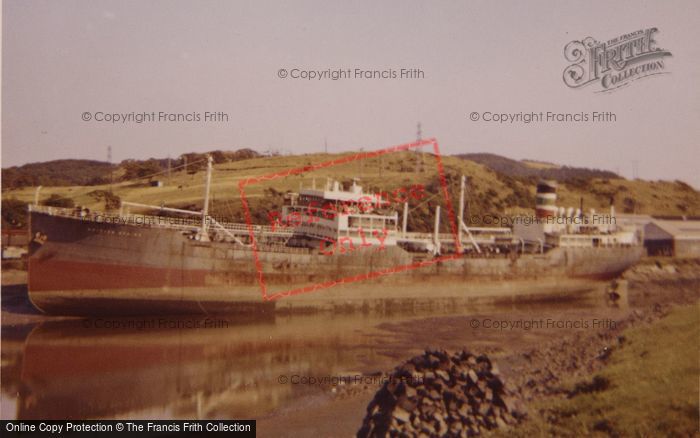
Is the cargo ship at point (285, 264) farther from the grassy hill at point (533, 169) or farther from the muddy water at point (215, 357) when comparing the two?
the grassy hill at point (533, 169)

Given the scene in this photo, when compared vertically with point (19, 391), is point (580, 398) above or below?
above

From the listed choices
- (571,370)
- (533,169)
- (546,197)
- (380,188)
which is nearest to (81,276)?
(571,370)

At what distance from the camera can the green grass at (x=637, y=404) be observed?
1084 centimetres

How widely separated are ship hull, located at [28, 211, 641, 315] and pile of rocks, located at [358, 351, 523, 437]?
636 inches

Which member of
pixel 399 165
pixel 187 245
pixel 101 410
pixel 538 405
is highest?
pixel 399 165

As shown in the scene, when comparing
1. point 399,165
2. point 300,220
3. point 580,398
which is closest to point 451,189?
point 399,165

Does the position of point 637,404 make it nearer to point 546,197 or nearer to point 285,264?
point 285,264

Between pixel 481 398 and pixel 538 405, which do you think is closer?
pixel 481 398

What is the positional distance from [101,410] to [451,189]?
6072 centimetres

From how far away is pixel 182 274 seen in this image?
2641cm

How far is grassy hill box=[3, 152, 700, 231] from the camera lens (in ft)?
172

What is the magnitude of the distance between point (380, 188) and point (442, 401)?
51455 mm

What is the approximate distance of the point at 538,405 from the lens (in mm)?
13211

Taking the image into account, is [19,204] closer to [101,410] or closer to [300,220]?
[300,220]
